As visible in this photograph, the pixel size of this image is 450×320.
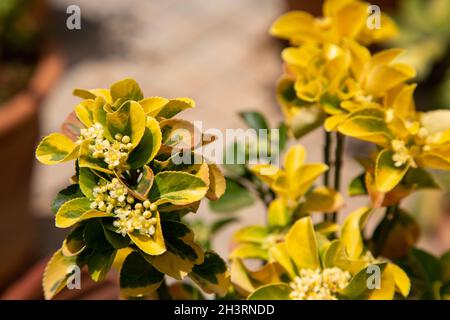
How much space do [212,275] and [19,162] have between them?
1089 millimetres

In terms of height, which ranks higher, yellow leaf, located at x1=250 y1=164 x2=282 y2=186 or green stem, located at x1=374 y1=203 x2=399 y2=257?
yellow leaf, located at x1=250 y1=164 x2=282 y2=186

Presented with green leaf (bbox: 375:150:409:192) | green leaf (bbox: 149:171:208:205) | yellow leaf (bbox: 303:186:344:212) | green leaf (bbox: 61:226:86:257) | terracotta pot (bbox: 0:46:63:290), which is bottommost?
terracotta pot (bbox: 0:46:63:290)

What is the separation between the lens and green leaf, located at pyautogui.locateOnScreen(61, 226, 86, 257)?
0.62m

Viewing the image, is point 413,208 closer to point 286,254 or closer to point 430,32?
point 430,32

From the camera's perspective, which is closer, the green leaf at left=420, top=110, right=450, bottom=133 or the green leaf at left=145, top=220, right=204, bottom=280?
the green leaf at left=145, top=220, right=204, bottom=280

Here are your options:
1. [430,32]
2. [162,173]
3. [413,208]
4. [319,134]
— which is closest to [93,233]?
[162,173]

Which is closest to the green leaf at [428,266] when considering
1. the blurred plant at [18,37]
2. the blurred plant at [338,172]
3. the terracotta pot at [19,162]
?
the blurred plant at [338,172]

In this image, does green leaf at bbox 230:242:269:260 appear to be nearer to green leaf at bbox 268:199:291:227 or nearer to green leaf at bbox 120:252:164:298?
green leaf at bbox 268:199:291:227

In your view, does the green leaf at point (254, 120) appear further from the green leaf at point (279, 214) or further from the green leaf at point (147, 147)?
the green leaf at point (147, 147)

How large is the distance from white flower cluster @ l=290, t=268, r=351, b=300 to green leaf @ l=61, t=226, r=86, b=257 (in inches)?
7.5

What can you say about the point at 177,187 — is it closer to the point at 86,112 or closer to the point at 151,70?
the point at 86,112

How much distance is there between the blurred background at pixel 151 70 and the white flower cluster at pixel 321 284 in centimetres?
92

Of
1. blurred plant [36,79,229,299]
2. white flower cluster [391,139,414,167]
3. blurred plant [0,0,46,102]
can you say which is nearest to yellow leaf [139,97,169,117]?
blurred plant [36,79,229,299]

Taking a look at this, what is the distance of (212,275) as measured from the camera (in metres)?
0.67
